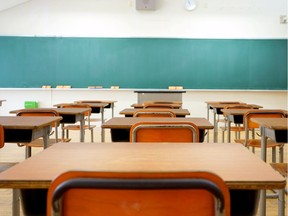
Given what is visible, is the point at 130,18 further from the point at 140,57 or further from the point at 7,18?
the point at 7,18

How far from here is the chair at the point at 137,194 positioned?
2.62 feet

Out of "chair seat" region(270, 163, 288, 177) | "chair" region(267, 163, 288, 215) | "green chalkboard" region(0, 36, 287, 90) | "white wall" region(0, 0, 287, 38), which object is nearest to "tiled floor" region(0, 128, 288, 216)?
"chair" region(267, 163, 288, 215)

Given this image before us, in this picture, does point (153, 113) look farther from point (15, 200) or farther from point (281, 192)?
point (15, 200)

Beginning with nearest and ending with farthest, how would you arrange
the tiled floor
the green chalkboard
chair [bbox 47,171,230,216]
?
chair [bbox 47,171,230,216], the tiled floor, the green chalkboard

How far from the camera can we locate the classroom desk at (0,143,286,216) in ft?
3.44

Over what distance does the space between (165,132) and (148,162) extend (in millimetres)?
786

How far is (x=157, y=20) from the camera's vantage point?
8.09 m

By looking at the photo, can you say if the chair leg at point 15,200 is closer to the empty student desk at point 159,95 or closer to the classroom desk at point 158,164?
the classroom desk at point 158,164

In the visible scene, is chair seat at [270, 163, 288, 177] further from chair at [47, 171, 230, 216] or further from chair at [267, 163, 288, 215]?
chair at [47, 171, 230, 216]

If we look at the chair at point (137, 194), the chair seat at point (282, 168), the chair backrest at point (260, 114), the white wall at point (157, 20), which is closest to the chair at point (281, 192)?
the chair seat at point (282, 168)

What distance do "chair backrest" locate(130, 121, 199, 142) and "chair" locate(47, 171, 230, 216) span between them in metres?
1.14

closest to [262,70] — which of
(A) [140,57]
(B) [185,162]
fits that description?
(A) [140,57]

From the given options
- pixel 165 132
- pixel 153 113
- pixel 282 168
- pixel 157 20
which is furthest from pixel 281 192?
pixel 157 20

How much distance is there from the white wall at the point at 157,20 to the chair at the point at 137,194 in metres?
7.45
